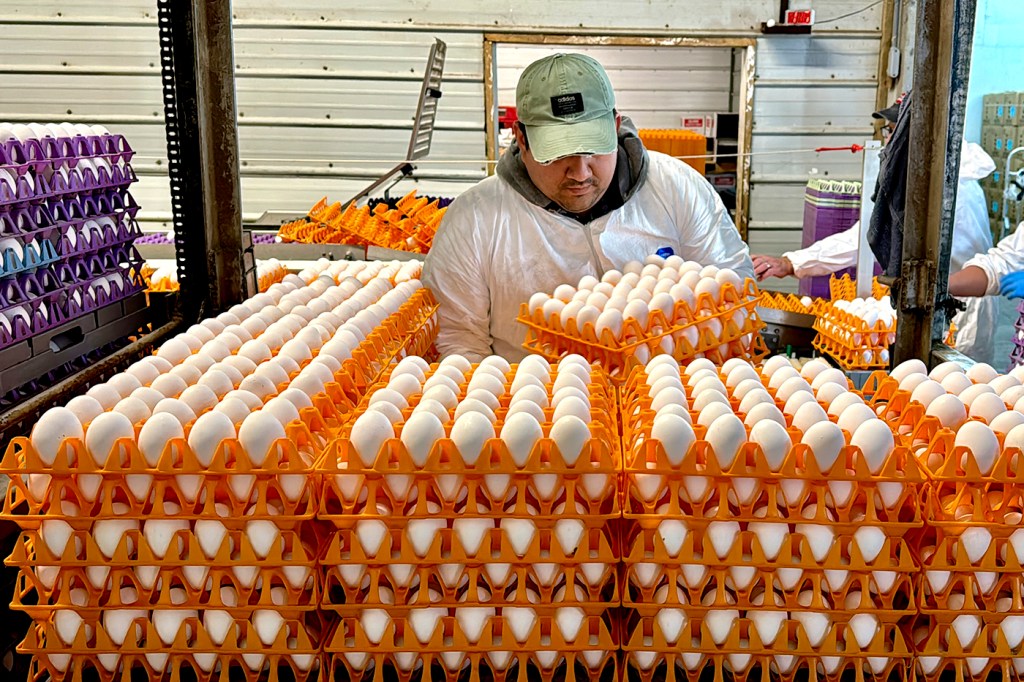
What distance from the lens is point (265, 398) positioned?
1590 mm

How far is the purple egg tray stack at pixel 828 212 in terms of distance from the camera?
636 cm

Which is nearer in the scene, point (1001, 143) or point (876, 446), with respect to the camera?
point (876, 446)

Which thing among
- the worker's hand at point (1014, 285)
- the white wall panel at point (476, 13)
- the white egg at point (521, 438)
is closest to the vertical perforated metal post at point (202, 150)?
the white egg at point (521, 438)

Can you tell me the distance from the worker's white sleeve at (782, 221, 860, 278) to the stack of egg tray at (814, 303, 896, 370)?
184cm

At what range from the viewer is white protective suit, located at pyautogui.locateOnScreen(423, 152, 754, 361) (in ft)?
9.79

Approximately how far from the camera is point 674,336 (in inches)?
88.4

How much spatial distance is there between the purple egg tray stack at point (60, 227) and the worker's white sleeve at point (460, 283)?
95 centimetres

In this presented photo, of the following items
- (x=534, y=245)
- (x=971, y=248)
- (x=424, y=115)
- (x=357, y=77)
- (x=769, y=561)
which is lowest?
(x=769, y=561)

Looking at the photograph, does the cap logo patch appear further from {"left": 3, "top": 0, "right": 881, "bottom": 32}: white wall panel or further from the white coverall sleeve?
{"left": 3, "top": 0, "right": 881, "bottom": 32}: white wall panel

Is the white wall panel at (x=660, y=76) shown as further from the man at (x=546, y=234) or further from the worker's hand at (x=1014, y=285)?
the man at (x=546, y=234)

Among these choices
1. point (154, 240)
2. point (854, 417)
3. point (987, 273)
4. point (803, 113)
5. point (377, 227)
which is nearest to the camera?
point (854, 417)

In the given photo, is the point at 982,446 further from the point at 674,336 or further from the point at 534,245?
the point at 534,245

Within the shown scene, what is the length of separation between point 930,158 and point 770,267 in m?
2.69

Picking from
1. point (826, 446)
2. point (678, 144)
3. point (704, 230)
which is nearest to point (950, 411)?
point (826, 446)
